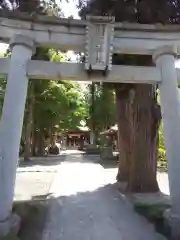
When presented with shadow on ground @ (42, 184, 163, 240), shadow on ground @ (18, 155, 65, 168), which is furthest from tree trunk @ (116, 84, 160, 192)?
shadow on ground @ (18, 155, 65, 168)

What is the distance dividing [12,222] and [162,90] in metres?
4.16

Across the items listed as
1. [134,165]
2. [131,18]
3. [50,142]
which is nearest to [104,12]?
[131,18]

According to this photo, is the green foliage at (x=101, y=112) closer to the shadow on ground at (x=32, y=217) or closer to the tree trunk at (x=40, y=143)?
the tree trunk at (x=40, y=143)

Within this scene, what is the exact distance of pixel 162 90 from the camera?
309 inches

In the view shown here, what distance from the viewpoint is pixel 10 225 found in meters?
6.74

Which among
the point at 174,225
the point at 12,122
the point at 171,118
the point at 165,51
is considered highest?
the point at 165,51

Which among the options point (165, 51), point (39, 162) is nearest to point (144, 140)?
point (165, 51)

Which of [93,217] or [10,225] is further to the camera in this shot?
[93,217]

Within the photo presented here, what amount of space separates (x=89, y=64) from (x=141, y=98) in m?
3.86

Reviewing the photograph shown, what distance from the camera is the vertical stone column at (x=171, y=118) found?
283 inches

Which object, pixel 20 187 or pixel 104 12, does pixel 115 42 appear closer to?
→ pixel 104 12

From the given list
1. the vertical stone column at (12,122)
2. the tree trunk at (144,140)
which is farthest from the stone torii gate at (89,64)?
the tree trunk at (144,140)

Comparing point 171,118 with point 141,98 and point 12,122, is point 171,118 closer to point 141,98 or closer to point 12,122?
point 12,122

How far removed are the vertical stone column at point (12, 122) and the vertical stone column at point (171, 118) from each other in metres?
2.96
